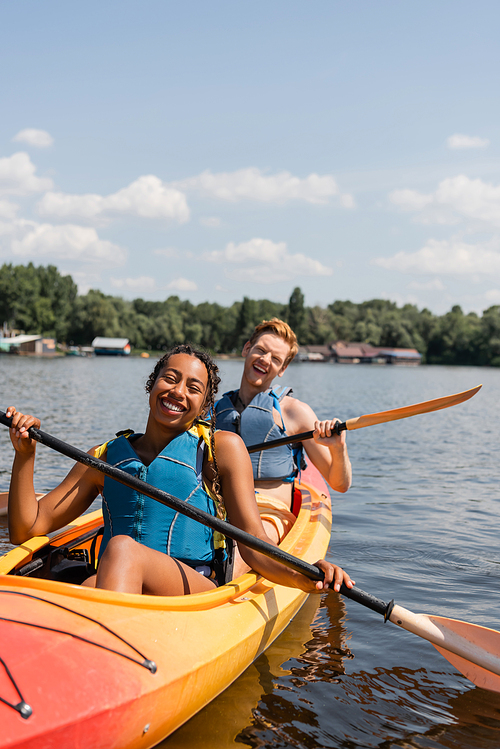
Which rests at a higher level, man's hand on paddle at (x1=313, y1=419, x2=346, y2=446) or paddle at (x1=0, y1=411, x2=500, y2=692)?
man's hand on paddle at (x1=313, y1=419, x2=346, y2=446)

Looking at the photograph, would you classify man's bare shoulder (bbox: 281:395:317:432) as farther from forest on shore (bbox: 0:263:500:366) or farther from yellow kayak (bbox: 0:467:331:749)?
forest on shore (bbox: 0:263:500:366)

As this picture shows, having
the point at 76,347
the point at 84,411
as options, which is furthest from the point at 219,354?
the point at 84,411

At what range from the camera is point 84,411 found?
15.5 meters

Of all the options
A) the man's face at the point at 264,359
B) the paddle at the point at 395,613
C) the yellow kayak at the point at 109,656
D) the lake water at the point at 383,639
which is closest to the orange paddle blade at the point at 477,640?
the paddle at the point at 395,613

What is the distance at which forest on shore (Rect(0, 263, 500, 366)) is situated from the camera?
63.2 metres

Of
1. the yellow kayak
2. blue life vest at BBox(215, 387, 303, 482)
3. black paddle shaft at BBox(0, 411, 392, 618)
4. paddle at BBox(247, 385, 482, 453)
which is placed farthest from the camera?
blue life vest at BBox(215, 387, 303, 482)

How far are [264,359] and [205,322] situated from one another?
86148 mm

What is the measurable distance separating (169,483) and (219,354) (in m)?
86.5

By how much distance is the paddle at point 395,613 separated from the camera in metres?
2.48

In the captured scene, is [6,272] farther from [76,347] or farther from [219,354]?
[219,354]

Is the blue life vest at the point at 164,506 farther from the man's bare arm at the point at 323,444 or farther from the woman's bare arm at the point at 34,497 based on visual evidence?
the man's bare arm at the point at 323,444

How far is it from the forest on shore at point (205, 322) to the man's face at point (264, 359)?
5633cm

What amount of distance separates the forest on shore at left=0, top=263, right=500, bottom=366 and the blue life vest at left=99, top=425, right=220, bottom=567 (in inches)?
2283

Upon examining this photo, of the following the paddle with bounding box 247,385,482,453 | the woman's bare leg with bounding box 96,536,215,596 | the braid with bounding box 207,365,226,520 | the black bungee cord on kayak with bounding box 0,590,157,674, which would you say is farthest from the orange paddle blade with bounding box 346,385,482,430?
the black bungee cord on kayak with bounding box 0,590,157,674
